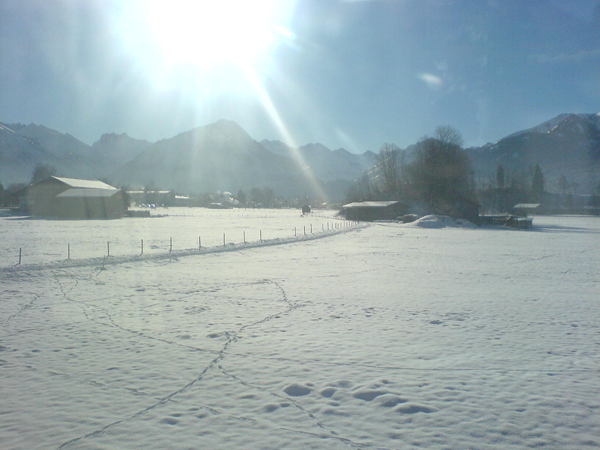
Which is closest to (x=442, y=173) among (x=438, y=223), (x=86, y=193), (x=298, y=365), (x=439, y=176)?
(x=439, y=176)

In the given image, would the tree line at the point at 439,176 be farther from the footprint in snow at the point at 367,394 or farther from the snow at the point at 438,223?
the footprint in snow at the point at 367,394

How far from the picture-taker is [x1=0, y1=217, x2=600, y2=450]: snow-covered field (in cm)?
492

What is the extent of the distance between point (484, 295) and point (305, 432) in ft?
33.3

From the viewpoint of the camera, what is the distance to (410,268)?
1895 cm

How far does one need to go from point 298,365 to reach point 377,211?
67427 mm

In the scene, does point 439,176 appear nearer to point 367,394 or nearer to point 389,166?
point 389,166

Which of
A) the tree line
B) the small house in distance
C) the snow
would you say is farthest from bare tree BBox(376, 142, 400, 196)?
the snow

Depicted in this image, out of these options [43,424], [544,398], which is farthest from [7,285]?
[544,398]

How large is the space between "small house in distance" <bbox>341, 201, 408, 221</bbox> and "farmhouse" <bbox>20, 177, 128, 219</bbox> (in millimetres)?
44582

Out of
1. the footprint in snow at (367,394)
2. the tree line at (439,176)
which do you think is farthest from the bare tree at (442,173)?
the footprint in snow at (367,394)

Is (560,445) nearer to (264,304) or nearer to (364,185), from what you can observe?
(264,304)

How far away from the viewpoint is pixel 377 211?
72.6 metres

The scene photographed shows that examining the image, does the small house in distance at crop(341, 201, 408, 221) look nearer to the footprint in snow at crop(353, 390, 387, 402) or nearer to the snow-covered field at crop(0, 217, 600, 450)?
the snow-covered field at crop(0, 217, 600, 450)

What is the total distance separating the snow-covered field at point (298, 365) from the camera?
4.92 metres
